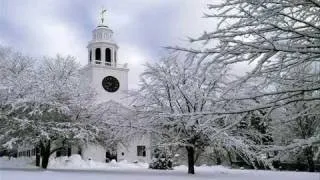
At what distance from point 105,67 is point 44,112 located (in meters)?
28.6

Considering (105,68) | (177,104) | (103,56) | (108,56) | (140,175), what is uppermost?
(108,56)

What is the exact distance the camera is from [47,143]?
98.0 feet

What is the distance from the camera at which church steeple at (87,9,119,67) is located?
57344mm

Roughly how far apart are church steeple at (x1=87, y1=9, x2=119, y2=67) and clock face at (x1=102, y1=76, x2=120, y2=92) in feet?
5.53

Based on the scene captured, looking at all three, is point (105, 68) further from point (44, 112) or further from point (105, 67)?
point (44, 112)

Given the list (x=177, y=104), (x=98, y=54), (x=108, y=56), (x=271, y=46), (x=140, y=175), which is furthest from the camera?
(x=108, y=56)

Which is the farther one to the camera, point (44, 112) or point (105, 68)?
point (105, 68)

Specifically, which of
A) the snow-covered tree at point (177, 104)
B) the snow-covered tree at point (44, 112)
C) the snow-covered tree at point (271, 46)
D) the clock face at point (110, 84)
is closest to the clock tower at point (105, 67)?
the clock face at point (110, 84)

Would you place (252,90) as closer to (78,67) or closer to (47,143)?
(47,143)

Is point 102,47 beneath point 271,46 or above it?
above

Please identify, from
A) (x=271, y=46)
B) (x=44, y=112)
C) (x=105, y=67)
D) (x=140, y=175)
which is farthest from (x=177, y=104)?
(x=105, y=67)

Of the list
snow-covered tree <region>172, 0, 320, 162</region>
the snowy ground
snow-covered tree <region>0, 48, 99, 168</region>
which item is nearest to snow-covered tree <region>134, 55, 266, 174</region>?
the snowy ground

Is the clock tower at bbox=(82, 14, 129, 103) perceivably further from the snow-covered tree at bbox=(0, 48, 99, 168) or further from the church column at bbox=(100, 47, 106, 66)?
the snow-covered tree at bbox=(0, 48, 99, 168)

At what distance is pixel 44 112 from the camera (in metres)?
29.2
